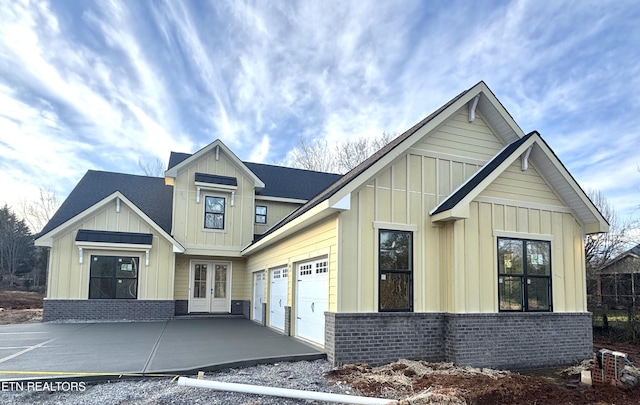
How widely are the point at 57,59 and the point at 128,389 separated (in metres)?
11.3

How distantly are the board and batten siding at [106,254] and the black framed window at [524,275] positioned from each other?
1183cm

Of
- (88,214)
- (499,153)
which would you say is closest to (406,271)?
(499,153)

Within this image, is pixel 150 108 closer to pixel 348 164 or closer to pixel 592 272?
pixel 348 164

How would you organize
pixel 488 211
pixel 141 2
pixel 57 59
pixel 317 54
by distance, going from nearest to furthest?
1. pixel 488 211
2. pixel 141 2
3. pixel 57 59
4. pixel 317 54

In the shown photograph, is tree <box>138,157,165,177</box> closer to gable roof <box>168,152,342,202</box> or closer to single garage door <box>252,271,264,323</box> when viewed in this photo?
gable roof <box>168,152,342,202</box>

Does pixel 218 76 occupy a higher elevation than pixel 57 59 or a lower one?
higher

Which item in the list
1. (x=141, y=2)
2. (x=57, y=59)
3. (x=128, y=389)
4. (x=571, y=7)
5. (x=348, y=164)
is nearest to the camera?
(x=128, y=389)

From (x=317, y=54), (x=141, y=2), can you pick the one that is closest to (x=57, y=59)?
(x=141, y=2)

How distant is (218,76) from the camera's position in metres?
17.0

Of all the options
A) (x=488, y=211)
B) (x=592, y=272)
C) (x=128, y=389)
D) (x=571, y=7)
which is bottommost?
(x=128, y=389)

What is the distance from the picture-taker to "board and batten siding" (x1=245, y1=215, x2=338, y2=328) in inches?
324

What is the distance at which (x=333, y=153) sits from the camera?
31547mm

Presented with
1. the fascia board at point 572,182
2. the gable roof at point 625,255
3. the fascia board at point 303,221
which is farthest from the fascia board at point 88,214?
the gable roof at point 625,255

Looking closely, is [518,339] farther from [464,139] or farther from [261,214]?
[261,214]
